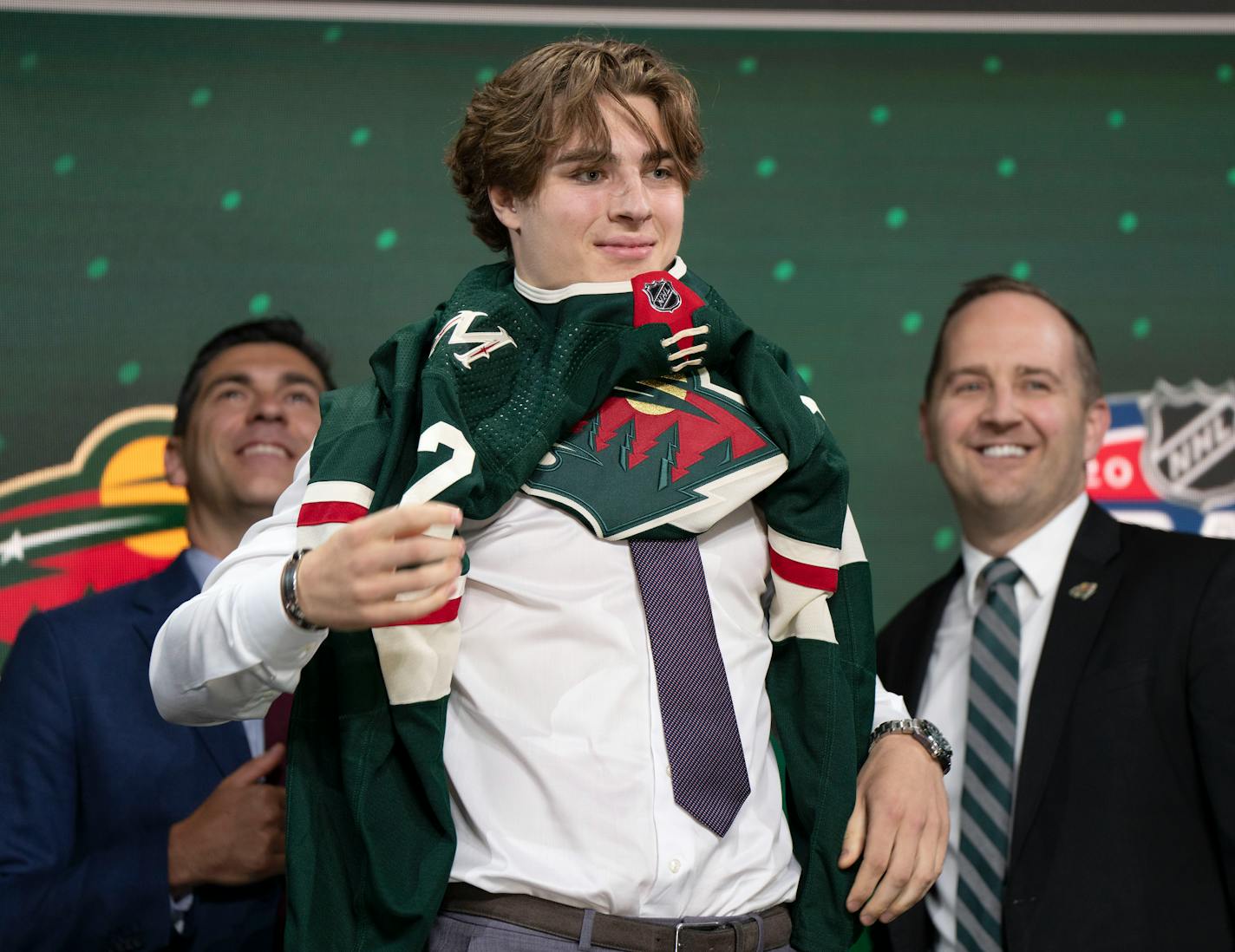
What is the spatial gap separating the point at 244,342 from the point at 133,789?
98 centimetres

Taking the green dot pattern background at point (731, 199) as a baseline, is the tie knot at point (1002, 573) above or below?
below

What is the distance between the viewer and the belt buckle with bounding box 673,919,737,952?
4.40ft

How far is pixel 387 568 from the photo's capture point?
1160 mm

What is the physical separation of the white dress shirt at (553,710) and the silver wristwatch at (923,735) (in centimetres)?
17

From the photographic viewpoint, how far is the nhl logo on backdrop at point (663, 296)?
4.89 feet

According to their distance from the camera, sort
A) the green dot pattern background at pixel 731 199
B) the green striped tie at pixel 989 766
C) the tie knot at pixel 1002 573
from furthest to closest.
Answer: the green dot pattern background at pixel 731 199 < the tie knot at pixel 1002 573 < the green striped tie at pixel 989 766

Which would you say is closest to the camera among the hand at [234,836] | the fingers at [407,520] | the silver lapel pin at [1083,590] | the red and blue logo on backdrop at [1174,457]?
the fingers at [407,520]

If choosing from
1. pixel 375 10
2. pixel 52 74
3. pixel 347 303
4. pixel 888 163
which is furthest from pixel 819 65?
pixel 52 74

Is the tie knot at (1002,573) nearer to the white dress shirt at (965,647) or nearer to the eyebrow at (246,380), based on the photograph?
the white dress shirt at (965,647)

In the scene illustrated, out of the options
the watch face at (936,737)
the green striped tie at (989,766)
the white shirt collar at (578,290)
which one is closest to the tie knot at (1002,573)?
the green striped tie at (989,766)

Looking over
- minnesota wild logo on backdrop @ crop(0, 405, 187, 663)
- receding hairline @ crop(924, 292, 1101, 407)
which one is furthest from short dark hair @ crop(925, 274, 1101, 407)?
minnesota wild logo on backdrop @ crop(0, 405, 187, 663)

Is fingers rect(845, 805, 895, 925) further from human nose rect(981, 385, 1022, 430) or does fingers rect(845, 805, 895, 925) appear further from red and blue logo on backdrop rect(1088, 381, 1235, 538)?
red and blue logo on backdrop rect(1088, 381, 1235, 538)

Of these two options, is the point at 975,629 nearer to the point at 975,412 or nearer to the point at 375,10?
the point at 975,412

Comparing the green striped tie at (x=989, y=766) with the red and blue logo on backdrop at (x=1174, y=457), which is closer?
the green striped tie at (x=989, y=766)
